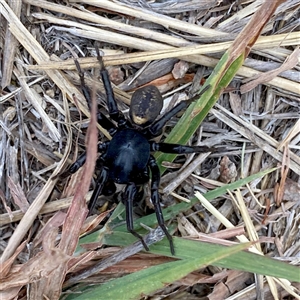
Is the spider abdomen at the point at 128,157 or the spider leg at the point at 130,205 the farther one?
the spider abdomen at the point at 128,157

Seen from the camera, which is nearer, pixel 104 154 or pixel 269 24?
pixel 269 24

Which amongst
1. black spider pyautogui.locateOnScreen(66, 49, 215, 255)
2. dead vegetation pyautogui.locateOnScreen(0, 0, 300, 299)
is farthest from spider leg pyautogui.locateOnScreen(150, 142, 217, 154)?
dead vegetation pyautogui.locateOnScreen(0, 0, 300, 299)

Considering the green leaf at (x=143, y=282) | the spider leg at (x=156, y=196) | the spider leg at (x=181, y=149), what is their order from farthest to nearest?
1. the spider leg at (x=181, y=149)
2. the spider leg at (x=156, y=196)
3. the green leaf at (x=143, y=282)

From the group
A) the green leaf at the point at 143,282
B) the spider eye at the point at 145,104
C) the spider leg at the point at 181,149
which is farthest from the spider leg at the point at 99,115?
the green leaf at the point at 143,282

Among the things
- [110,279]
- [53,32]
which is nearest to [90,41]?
[53,32]

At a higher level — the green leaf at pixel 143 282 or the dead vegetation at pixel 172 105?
the dead vegetation at pixel 172 105

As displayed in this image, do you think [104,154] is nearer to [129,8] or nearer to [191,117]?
[191,117]

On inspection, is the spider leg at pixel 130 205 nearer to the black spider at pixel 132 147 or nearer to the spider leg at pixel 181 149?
the black spider at pixel 132 147
